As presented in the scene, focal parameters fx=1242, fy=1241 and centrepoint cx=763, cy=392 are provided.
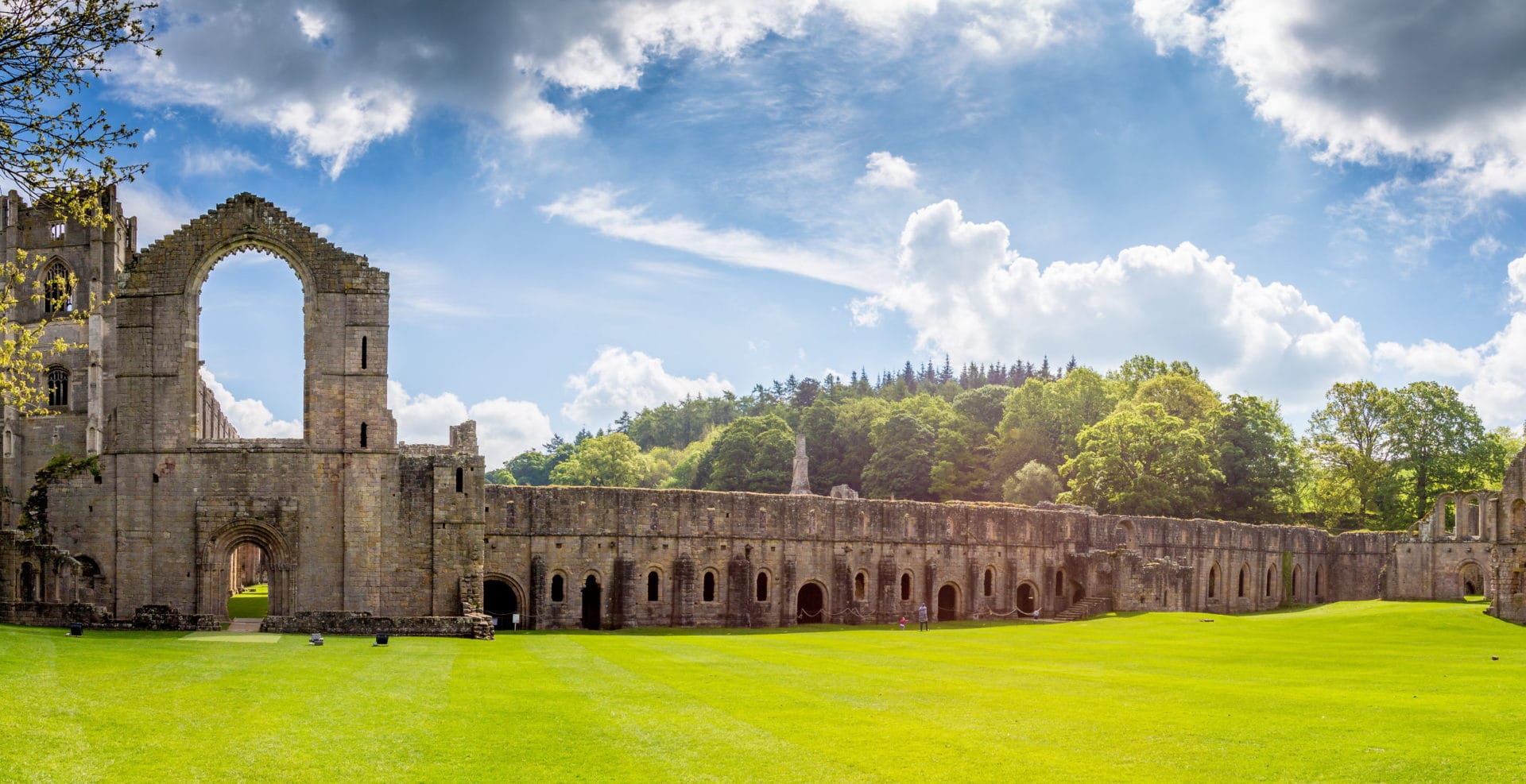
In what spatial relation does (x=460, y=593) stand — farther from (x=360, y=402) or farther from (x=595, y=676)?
(x=595, y=676)

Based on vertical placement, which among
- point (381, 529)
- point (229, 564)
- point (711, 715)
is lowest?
point (711, 715)

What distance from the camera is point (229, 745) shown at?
1747 centimetres

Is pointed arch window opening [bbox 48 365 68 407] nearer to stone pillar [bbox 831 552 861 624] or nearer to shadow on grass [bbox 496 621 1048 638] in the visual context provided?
shadow on grass [bbox 496 621 1048 638]

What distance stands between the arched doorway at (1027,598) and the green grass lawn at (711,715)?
34795 mm

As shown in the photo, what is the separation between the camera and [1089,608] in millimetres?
66750

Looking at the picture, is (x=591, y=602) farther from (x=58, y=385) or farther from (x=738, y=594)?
(x=58, y=385)

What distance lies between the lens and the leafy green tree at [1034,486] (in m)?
102

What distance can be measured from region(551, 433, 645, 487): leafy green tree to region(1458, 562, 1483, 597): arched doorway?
8183cm

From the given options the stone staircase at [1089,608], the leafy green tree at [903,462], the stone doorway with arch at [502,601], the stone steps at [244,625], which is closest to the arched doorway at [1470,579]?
the stone staircase at [1089,608]

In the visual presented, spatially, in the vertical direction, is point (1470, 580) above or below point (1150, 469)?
below

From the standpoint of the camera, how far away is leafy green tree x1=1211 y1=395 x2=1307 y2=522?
296 ft

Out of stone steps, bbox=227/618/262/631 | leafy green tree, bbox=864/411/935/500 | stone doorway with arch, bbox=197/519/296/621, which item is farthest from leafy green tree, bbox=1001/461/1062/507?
stone steps, bbox=227/618/262/631

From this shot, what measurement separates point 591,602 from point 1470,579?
56.1 meters

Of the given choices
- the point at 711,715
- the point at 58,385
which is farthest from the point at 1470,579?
the point at 58,385
